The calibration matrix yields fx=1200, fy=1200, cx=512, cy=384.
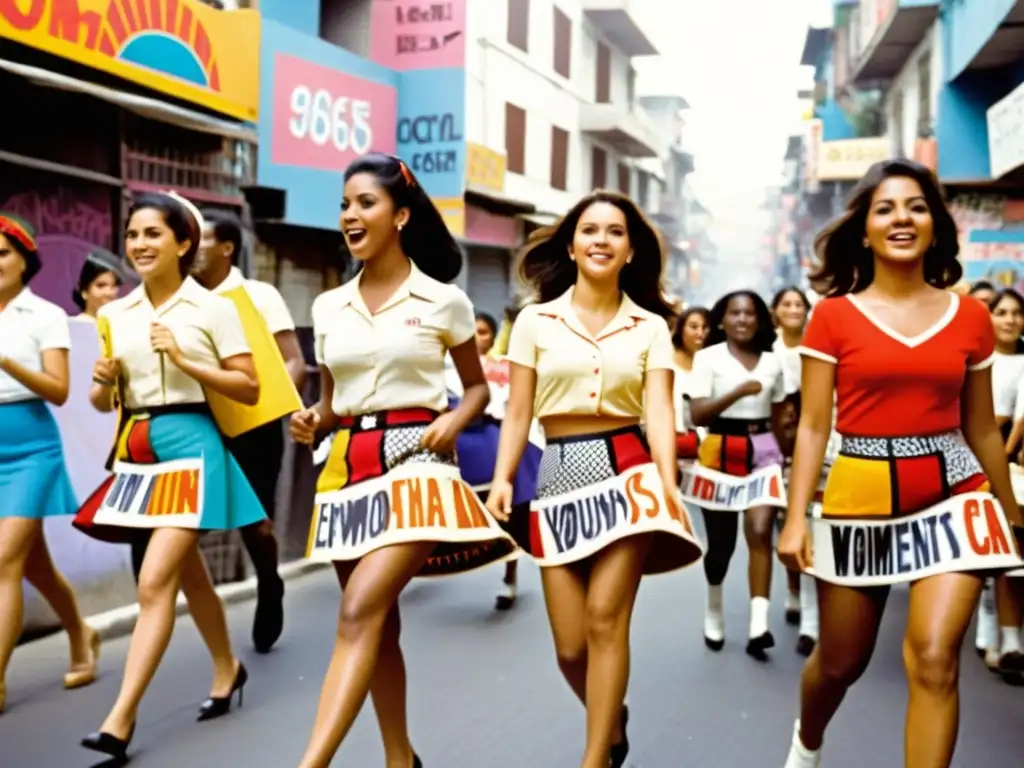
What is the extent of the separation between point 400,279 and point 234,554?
493 centimetres

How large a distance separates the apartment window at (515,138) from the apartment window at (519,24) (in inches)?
52.0

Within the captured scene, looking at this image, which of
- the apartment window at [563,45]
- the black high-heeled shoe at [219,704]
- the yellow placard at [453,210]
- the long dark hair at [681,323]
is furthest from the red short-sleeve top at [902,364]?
the apartment window at [563,45]

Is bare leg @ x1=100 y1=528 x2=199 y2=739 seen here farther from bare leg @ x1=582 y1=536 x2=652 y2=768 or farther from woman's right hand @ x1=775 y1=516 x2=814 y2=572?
woman's right hand @ x1=775 y1=516 x2=814 y2=572

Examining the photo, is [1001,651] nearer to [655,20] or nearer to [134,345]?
[134,345]

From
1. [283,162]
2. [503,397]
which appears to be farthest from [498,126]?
[503,397]

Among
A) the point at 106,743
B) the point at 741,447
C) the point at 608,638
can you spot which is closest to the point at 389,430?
the point at 608,638

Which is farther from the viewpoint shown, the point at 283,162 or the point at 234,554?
the point at 283,162

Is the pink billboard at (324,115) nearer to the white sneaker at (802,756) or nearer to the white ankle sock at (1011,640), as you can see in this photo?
the white ankle sock at (1011,640)

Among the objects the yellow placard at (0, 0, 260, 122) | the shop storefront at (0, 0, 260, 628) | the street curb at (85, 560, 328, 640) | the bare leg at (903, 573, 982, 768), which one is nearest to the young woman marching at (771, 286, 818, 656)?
the bare leg at (903, 573, 982, 768)

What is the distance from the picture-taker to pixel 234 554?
27.7 ft

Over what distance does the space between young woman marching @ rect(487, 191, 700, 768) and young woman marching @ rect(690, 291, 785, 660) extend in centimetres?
239

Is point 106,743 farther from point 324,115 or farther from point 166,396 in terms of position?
point 324,115

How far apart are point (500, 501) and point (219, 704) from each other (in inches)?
81.2

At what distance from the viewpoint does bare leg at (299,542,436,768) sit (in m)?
3.43
